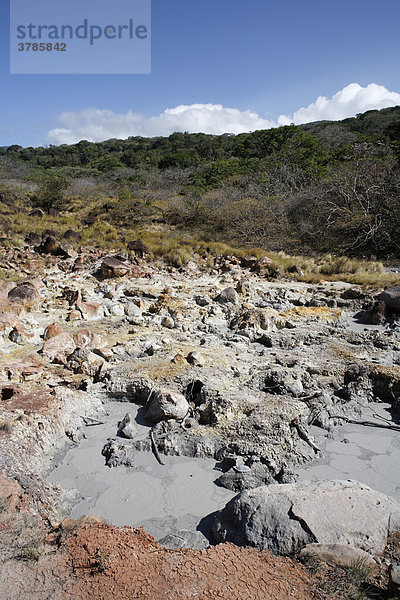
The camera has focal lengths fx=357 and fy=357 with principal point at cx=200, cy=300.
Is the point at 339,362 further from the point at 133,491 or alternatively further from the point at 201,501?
the point at 133,491

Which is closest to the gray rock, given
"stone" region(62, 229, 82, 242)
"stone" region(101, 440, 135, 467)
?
"stone" region(101, 440, 135, 467)

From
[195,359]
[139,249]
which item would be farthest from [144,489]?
[139,249]

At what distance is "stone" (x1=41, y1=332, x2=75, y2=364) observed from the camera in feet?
14.8

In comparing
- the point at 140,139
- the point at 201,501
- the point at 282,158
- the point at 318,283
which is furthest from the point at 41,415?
the point at 140,139

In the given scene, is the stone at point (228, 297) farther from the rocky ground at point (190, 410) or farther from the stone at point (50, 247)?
the stone at point (50, 247)

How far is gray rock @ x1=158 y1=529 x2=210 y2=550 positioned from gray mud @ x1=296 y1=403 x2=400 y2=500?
1031mm

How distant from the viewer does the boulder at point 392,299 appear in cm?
708

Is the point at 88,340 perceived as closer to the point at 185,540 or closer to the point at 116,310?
the point at 116,310

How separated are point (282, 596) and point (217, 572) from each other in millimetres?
339

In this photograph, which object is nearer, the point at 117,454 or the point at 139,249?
the point at 117,454

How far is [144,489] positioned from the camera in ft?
9.46

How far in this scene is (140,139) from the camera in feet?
191

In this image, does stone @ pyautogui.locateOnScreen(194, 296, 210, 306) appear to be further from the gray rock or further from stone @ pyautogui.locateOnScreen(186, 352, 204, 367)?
the gray rock

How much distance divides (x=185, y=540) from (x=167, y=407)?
1.30 metres
